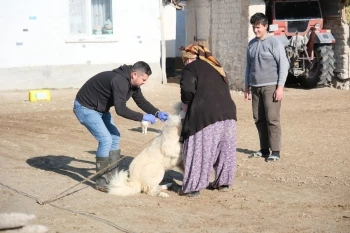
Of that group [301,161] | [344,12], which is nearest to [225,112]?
[301,161]

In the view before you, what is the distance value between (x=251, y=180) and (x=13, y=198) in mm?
2718

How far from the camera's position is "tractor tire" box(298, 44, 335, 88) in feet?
58.7

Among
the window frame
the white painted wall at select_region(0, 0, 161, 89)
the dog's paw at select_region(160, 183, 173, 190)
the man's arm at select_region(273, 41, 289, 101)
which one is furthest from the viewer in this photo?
the window frame

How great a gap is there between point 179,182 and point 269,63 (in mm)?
2053

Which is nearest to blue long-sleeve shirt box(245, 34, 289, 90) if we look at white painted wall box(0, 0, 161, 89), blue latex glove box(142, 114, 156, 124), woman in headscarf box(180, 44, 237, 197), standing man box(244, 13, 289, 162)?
standing man box(244, 13, 289, 162)

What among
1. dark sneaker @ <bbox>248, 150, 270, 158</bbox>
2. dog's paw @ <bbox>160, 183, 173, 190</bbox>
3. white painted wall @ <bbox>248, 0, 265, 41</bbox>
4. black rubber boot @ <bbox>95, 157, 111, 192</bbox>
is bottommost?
dog's paw @ <bbox>160, 183, 173, 190</bbox>

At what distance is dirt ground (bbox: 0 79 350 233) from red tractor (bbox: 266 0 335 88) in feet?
15.0

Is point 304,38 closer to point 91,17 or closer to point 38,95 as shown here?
point 91,17

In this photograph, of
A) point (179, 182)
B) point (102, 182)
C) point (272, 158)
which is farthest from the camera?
point (272, 158)

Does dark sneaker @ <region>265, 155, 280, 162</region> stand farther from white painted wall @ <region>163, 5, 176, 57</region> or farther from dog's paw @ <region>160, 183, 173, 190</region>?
white painted wall @ <region>163, 5, 176, 57</region>

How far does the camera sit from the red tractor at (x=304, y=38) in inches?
704

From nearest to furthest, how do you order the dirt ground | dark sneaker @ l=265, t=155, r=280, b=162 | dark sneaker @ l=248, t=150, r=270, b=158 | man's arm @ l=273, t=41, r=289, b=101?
1. the dirt ground
2. man's arm @ l=273, t=41, r=289, b=101
3. dark sneaker @ l=265, t=155, r=280, b=162
4. dark sneaker @ l=248, t=150, r=270, b=158

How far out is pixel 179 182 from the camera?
8.19 meters

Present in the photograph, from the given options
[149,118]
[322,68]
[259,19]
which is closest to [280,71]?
[259,19]
